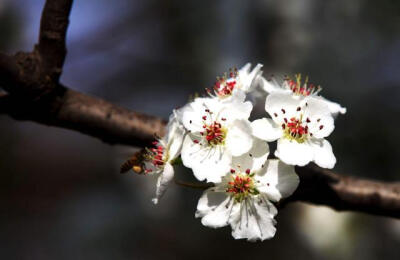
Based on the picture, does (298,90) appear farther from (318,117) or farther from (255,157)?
(255,157)

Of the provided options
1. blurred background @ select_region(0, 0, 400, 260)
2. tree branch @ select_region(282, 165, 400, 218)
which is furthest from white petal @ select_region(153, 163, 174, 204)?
blurred background @ select_region(0, 0, 400, 260)

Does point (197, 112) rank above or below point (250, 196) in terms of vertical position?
above

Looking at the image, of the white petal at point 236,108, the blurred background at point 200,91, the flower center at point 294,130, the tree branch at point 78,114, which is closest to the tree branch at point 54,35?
the tree branch at point 78,114

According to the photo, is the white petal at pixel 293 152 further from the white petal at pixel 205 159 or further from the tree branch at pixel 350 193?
the tree branch at pixel 350 193

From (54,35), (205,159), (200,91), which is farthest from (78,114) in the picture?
(200,91)

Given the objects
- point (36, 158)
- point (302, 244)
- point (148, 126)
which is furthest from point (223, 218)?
point (36, 158)

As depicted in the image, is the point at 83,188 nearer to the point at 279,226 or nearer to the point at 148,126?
the point at 279,226

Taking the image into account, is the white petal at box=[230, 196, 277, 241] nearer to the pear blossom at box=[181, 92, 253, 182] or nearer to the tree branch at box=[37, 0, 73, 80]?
the pear blossom at box=[181, 92, 253, 182]
